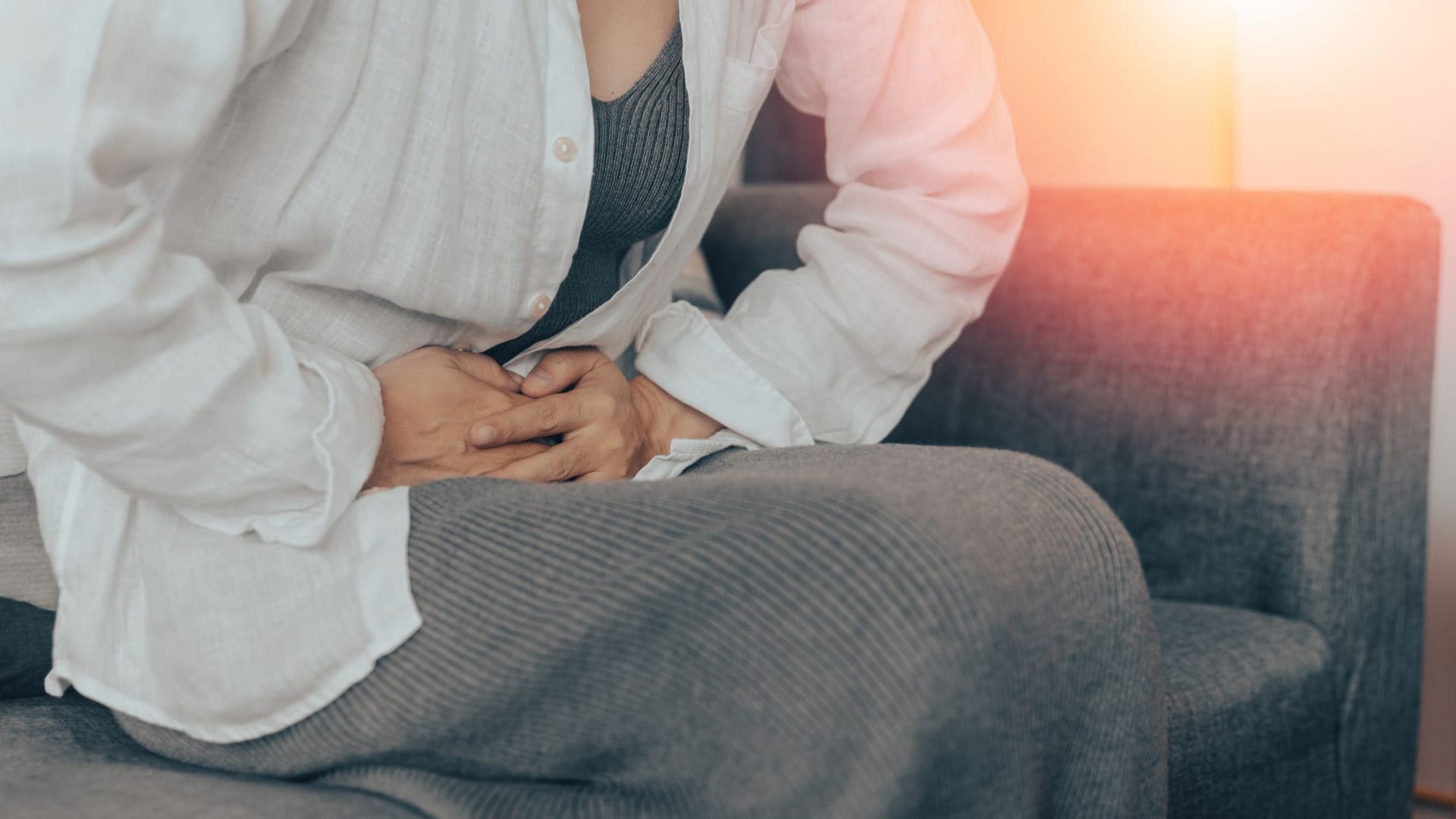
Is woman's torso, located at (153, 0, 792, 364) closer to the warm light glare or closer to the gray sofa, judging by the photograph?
the gray sofa

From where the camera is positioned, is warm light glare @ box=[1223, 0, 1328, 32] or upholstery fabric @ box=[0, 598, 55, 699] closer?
upholstery fabric @ box=[0, 598, 55, 699]

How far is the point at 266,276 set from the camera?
712 millimetres

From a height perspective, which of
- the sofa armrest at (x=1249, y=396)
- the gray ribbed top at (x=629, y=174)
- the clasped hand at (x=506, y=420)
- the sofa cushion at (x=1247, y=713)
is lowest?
the sofa cushion at (x=1247, y=713)

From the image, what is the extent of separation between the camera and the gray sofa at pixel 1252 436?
96 cm

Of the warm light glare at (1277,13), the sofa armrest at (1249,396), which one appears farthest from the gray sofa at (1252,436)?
the warm light glare at (1277,13)

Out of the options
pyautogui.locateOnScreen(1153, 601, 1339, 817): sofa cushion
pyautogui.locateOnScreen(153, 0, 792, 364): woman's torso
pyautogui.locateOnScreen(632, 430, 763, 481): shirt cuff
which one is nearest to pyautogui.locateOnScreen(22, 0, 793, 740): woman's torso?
pyautogui.locateOnScreen(153, 0, 792, 364): woman's torso

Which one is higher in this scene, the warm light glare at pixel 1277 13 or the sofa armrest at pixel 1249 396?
the warm light glare at pixel 1277 13

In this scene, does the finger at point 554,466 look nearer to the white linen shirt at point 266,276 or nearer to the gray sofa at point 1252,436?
the white linen shirt at point 266,276

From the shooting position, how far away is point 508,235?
74 cm

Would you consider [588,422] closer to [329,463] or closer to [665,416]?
[665,416]

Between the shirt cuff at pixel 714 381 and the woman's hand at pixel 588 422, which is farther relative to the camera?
the shirt cuff at pixel 714 381

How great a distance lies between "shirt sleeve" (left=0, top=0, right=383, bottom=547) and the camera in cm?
52

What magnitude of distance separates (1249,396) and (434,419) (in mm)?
724

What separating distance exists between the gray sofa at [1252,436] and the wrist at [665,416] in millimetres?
396
